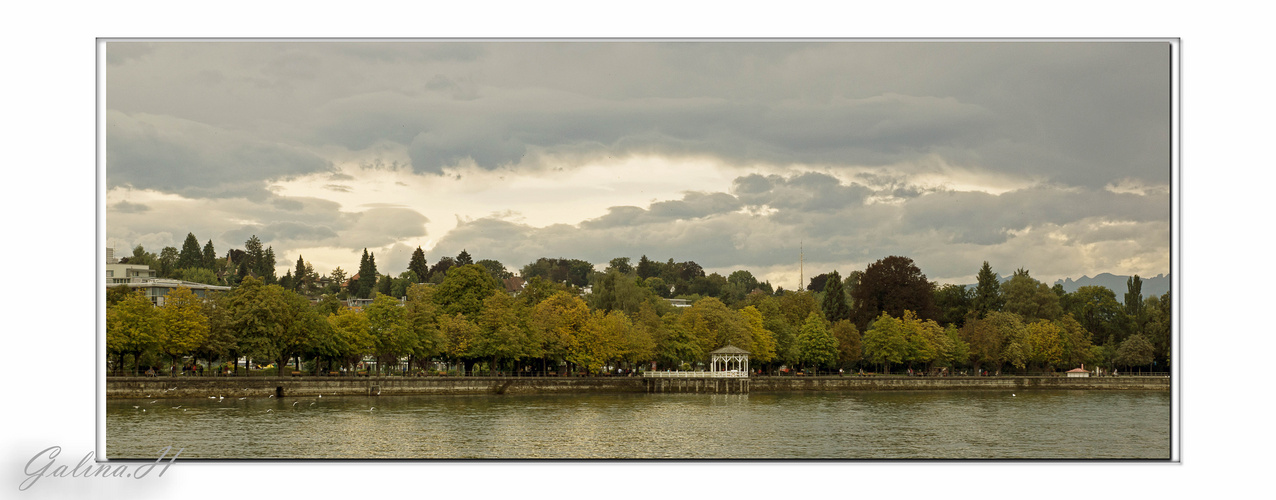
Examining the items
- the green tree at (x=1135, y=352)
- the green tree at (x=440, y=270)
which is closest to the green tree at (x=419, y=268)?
the green tree at (x=440, y=270)

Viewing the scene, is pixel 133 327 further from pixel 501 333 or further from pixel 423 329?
pixel 501 333

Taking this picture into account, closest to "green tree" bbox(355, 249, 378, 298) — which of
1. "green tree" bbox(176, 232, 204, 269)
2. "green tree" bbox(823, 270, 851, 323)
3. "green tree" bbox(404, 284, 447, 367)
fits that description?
"green tree" bbox(176, 232, 204, 269)

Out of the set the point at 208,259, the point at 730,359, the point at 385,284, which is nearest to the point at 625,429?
the point at 730,359

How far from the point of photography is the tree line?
44.4m

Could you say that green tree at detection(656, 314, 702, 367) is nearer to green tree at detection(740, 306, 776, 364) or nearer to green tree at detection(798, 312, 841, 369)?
green tree at detection(740, 306, 776, 364)

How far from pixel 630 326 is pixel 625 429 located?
30960 millimetres

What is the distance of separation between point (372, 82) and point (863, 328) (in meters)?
56.3

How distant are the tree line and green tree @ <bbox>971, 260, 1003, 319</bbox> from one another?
128 millimetres

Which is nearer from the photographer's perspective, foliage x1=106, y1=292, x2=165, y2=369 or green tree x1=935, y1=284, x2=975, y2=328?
foliage x1=106, y1=292, x2=165, y2=369

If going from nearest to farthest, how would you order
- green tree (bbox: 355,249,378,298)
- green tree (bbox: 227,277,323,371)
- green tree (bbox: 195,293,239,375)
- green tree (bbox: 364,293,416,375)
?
1. green tree (bbox: 195,293,239,375)
2. green tree (bbox: 227,277,323,371)
3. green tree (bbox: 364,293,416,375)
4. green tree (bbox: 355,249,378,298)

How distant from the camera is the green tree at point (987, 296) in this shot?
236ft

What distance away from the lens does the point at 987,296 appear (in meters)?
73.4

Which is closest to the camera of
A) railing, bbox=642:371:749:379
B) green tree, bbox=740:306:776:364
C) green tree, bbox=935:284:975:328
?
railing, bbox=642:371:749:379
